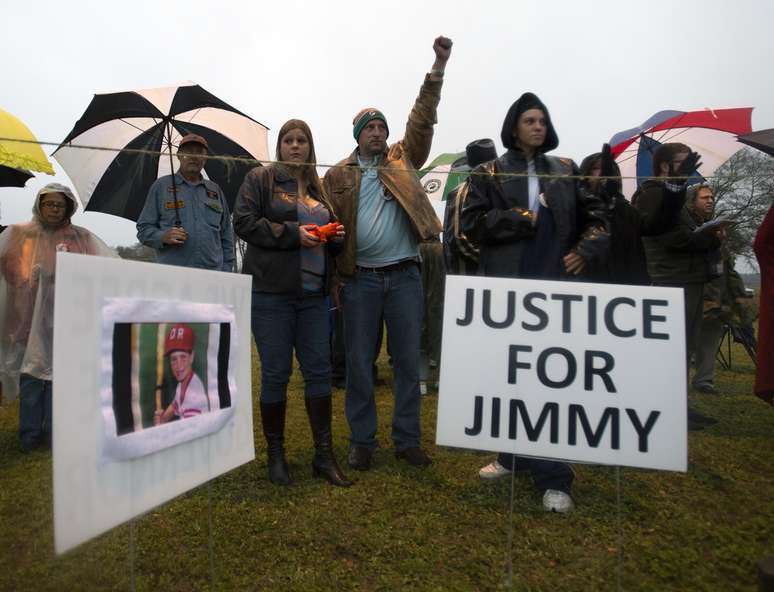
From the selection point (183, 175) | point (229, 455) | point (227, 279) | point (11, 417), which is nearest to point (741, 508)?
point (229, 455)

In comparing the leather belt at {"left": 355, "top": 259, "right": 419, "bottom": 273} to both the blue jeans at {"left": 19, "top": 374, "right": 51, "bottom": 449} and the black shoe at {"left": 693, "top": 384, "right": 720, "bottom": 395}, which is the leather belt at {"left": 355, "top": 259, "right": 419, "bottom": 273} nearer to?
the blue jeans at {"left": 19, "top": 374, "right": 51, "bottom": 449}

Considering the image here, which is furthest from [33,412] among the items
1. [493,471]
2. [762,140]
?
[762,140]

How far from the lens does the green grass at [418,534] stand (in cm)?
180

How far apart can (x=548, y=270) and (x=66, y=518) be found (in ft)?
6.84

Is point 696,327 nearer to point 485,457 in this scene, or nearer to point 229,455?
point 485,457

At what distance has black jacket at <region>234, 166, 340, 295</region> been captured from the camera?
8.38ft

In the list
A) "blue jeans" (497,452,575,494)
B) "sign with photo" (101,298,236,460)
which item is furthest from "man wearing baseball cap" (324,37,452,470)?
"sign with photo" (101,298,236,460)

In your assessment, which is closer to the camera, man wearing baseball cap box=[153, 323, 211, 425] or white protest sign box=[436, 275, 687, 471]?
man wearing baseball cap box=[153, 323, 211, 425]

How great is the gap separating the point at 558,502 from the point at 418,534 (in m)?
0.69

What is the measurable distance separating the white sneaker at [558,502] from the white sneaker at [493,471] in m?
0.34

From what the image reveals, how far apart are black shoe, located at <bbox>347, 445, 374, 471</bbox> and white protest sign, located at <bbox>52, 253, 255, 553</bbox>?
3.65 ft

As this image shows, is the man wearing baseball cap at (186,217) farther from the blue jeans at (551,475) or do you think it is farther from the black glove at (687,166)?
the black glove at (687,166)

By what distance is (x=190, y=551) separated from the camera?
6.46 feet

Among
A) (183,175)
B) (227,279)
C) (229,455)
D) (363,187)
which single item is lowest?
(229,455)
